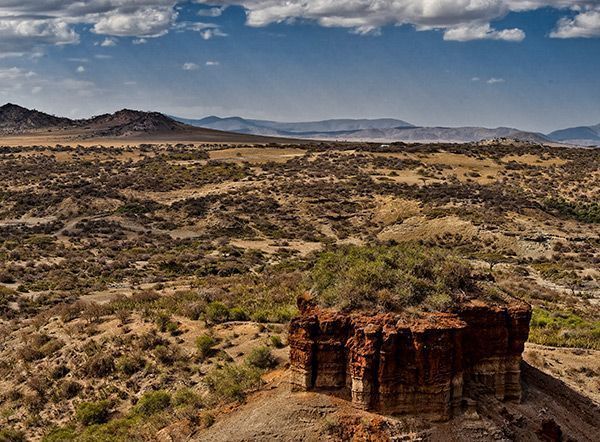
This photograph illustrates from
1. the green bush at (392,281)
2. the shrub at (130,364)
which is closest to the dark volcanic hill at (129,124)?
the shrub at (130,364)

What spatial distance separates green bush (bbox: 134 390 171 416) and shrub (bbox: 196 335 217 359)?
8.02 ft

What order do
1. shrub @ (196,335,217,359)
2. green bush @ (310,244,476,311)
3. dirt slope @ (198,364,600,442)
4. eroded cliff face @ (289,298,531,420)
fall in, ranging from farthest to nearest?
shrub @ (196,335,217,359) → green bush @ (310,244,476,311) → eroded cliff face @ (289,298,531,420) → dirt slope @ (198,364,600,442)

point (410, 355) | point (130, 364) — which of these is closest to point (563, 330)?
point (410, 355)

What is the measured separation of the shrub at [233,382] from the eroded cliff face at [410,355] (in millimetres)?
1713

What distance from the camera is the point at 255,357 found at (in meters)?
17.8

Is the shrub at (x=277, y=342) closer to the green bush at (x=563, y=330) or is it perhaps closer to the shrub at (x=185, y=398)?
the shrub at (x=185, y=398)

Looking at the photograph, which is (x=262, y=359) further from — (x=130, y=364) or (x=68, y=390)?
(x=68, y=390)

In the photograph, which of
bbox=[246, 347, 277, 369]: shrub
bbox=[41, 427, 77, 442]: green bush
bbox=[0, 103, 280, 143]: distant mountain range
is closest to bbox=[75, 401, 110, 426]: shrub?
bbox=[41, 427, 77, 442]: green bush

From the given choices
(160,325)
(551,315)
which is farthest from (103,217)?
(551,315)

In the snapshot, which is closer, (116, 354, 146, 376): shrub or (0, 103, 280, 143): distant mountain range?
(116, 354, 146, 376): shrub

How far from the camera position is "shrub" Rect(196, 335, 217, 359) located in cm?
2048

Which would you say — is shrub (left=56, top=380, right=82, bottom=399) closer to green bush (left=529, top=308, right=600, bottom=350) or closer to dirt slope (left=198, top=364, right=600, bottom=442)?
dirt slope (left=198, top=364, right=600, bottom=442)

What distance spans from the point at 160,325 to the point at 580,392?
1414 cm

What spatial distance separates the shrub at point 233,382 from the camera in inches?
593
